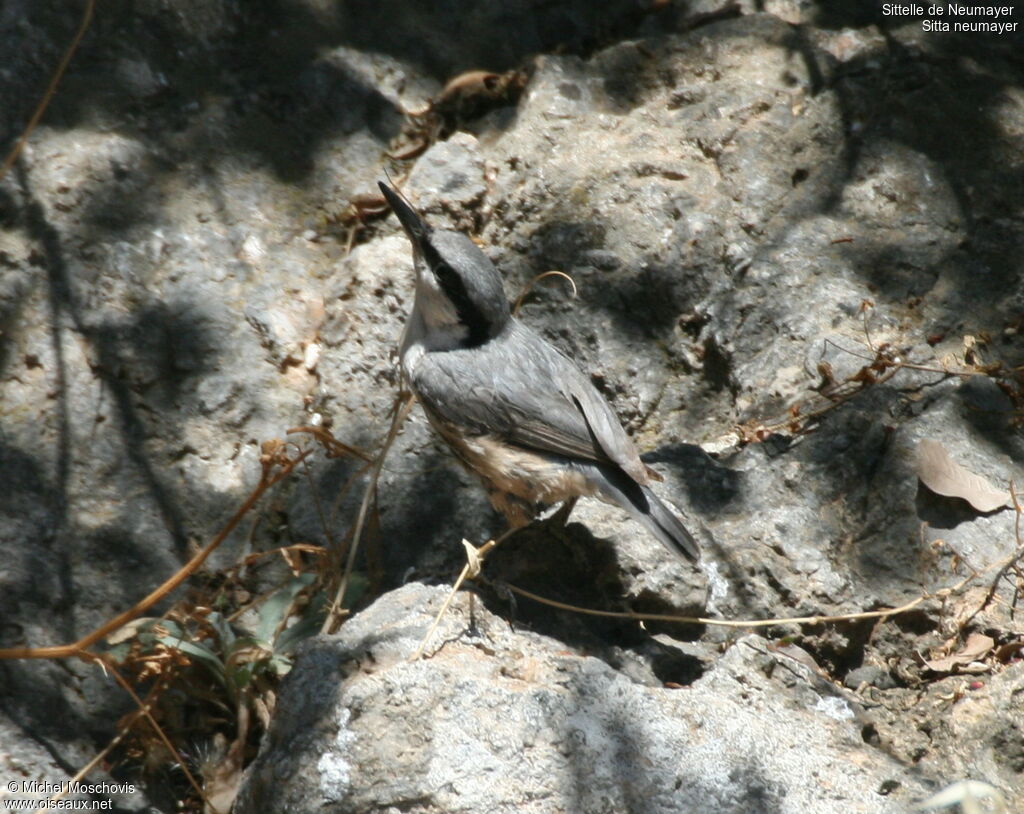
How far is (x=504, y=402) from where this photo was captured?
4.34 metres

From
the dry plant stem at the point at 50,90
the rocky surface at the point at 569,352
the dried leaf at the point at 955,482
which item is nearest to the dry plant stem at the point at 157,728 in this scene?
the rocky surface at the point at 569,352

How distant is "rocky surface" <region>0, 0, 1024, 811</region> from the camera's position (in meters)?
3.32

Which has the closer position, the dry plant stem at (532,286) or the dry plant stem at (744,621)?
the dry plant stem at (744,621)

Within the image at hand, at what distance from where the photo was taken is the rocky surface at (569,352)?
3318 millimetres

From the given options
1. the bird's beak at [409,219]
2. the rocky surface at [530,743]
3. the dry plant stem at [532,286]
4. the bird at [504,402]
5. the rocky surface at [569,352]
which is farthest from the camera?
the dry plant stem at [532,286]

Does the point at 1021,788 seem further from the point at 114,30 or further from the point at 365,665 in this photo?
the point at 114,30

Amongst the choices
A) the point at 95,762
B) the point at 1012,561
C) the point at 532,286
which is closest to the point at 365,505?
the point at 95,762

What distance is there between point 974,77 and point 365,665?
14.9 feet

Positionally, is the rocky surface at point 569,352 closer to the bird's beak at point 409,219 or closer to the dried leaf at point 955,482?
the dried leaf at point 955,482

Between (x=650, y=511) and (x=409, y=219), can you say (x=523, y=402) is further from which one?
(x=409, y=219)

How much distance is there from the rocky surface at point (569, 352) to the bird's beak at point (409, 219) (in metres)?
0.63

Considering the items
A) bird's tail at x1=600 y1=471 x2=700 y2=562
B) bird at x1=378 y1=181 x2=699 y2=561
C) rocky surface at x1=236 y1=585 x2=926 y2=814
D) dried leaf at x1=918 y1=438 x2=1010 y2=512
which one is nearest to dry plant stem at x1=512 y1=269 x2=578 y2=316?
bird at x1=378 y1=181 x2=699 y2=561

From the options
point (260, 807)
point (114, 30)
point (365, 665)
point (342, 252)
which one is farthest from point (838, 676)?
point (114, 30)

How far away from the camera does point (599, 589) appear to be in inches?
165
